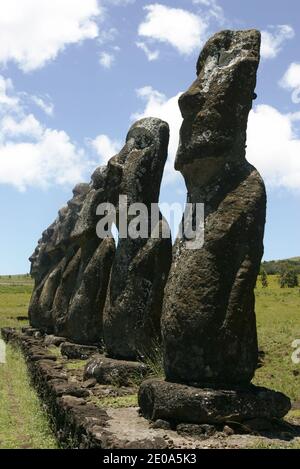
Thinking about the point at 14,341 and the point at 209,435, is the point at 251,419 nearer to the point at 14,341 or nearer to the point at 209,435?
the point at 209,435

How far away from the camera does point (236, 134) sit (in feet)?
23.7

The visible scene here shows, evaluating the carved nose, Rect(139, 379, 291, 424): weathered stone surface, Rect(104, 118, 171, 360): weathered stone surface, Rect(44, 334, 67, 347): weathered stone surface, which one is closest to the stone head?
the carved nose

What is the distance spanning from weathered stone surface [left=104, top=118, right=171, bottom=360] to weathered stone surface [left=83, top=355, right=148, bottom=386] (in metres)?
0.48

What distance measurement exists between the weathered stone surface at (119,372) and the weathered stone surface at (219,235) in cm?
220

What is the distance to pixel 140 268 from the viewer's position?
10.1 meters

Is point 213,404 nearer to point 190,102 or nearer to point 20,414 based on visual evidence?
point 190,102

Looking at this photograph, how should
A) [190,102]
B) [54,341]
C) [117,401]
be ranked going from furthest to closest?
[54,341] < [117,401] < [190,102]

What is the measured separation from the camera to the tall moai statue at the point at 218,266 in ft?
21.0

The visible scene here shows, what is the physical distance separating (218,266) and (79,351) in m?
6.45

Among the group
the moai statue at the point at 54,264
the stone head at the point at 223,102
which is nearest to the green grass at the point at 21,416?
the stone head at the point at 223,102

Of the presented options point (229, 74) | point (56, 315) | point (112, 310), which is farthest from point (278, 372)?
point (56, 315)

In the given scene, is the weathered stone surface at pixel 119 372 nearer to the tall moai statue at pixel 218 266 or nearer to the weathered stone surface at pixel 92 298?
the tall moai statue at pixel 218 266

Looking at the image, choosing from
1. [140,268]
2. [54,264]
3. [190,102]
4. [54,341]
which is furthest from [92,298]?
[54,264]

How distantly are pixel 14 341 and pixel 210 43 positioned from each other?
552 inches
